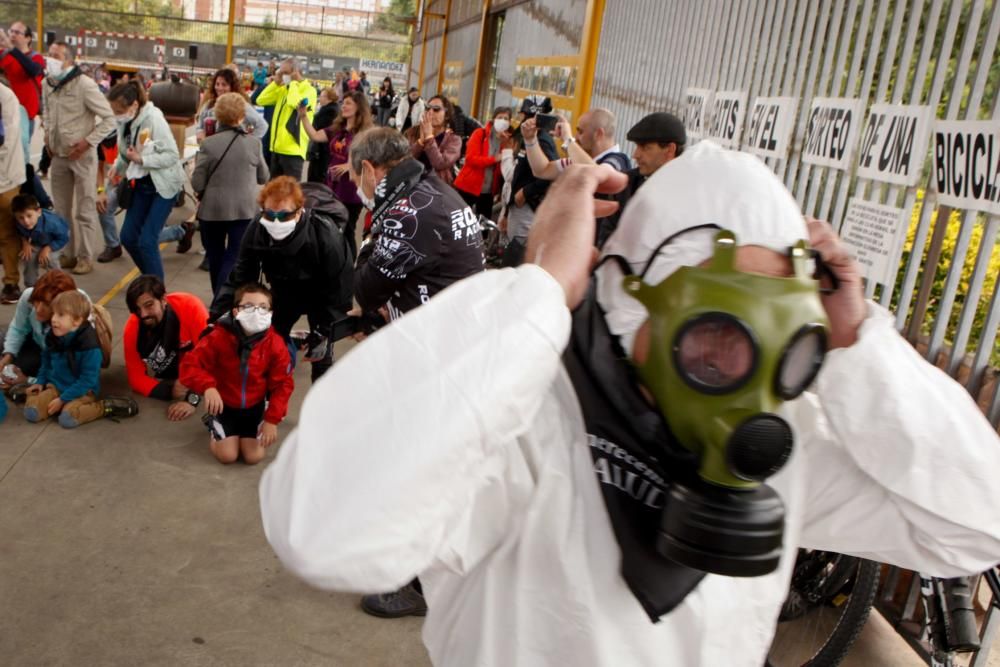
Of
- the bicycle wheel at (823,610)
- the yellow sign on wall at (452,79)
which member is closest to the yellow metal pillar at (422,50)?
the yellow sign on wall at (452,79)

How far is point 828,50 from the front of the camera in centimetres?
411

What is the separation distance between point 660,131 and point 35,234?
179 inches

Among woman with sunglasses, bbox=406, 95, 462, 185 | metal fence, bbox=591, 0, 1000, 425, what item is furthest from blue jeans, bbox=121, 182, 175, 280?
metal fence, bbox=591, 0, 1000, 425

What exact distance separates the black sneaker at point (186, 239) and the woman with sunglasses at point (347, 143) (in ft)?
5.08

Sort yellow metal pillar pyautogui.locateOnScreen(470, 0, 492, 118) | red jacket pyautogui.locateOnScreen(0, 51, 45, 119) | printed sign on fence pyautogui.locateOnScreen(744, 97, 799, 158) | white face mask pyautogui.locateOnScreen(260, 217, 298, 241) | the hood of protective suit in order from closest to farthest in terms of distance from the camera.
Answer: the hood of protective suit < printed sign on fence pyautogui.locateOnScreen(744, 97, 799, 158) < white face mask pyautogui.locateOnScreen(260, 217, 298, 241) < red jacket pyautogui.locateOnScreen(0, 51, 45, 119) < yellow metal pillar pyautogui.locateOnScreen(470, 0, 492, 118)

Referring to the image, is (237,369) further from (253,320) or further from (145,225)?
(145,225)

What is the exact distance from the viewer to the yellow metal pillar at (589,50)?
848 cm

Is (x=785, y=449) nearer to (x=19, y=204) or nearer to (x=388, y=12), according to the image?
(x=19, y=204)

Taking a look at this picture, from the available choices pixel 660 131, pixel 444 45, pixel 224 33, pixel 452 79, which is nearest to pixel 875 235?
pixel 660 131

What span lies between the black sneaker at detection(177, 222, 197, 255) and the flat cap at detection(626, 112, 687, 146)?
16.9 ft

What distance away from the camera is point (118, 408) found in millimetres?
4695

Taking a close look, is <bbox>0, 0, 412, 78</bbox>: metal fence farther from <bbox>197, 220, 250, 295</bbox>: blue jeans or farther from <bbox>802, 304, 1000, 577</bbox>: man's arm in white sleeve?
<bbox>802, 304, 1000, 577</bbox>: man's arm in white sleeve

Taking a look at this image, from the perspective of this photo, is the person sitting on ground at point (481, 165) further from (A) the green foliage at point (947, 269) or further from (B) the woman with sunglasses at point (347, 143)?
(A) the green foliage at point (947, 269)

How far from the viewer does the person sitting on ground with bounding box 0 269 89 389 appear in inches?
184
